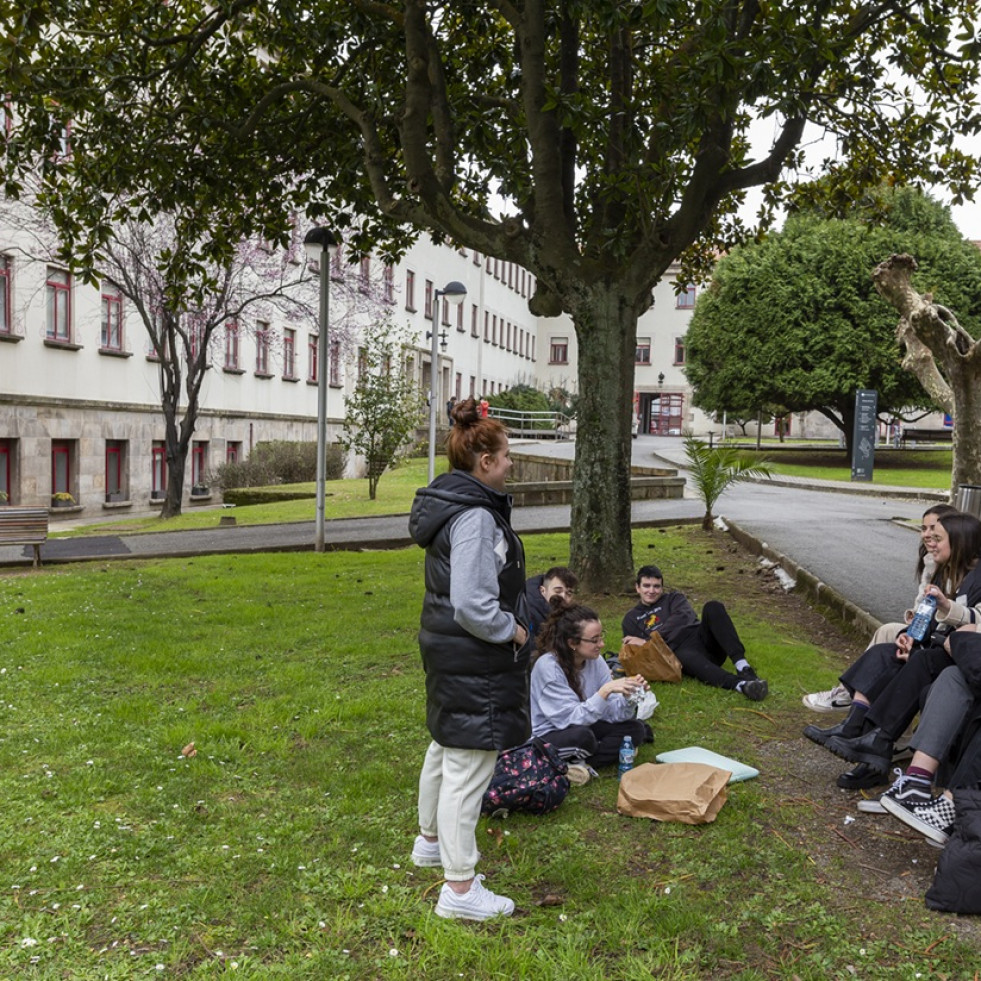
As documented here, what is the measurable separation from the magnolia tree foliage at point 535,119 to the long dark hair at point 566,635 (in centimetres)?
462

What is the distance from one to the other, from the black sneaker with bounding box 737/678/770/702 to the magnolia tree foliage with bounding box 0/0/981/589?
11.4 ft

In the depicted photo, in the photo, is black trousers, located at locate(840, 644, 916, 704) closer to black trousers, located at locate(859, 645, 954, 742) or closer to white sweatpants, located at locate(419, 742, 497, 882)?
black trousers, located at locate(859, 645, 954, 742)

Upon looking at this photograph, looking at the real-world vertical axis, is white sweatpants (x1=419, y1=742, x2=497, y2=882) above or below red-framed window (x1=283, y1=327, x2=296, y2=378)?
below

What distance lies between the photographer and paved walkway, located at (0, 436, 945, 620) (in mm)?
11648

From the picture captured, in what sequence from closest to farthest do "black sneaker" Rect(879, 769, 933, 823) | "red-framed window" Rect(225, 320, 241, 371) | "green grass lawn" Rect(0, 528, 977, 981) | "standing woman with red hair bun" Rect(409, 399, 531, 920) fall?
1. "green grass lawn" Rect(0, 528, 977, 981)
2. "standing woman with red hair bun" Rect(409, 399, 531, 920)
3. "black sneaker" Rect(879, 769, 933, 823)
4. "red-framed window" Rect(225, 320, 241, 371)

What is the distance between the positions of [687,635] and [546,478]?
23421 millimetres

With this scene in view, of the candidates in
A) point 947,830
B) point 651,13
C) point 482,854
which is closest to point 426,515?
point 482,854

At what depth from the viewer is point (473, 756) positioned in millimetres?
3766

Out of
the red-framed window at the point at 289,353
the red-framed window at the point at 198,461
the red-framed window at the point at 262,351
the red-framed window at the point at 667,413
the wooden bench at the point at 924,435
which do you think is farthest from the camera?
the red-framed window at the point at 667,413

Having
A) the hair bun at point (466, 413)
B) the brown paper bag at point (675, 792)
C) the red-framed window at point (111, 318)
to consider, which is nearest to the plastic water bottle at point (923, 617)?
the brown paper bag at point (675, 792)

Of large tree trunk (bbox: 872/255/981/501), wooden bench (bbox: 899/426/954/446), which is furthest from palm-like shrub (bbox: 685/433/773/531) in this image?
wooden bench (bbox: 899/426/954/446)

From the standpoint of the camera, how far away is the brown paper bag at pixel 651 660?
7078 mm

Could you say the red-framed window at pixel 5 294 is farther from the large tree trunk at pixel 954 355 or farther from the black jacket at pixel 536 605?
the black jacket at pixel 536 605

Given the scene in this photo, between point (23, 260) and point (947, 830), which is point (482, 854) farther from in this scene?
point (23, 260)
